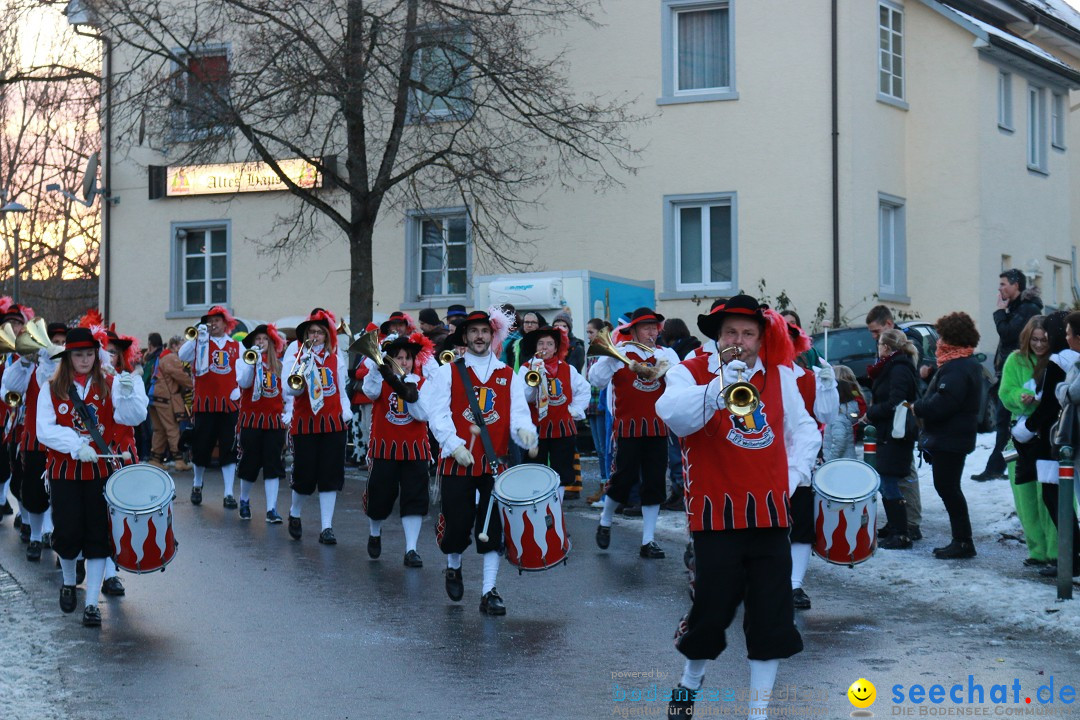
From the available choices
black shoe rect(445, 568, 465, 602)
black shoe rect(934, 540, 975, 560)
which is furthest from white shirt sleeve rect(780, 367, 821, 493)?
black shoe rect(934, 540, 975, 560)

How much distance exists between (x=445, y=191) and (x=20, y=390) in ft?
46.4

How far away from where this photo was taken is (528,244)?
24.9 m

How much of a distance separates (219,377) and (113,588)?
18.2ft

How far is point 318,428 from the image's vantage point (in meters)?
12.6

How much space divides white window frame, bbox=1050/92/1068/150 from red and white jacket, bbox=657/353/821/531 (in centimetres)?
2262

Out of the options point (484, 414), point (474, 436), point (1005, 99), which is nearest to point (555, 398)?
point (484, 414)

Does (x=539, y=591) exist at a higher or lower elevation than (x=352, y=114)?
lower

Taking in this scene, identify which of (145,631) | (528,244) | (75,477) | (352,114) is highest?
(352,114)

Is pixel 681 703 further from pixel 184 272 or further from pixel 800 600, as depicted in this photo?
pixel 184 272

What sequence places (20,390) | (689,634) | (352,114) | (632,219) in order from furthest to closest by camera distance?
(632,219)
(352,114)
(20,390)
(689,634)

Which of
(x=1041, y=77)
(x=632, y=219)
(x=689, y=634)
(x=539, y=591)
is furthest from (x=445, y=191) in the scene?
(x=689, y=634)

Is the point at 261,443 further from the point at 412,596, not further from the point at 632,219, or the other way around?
the point at 632,219

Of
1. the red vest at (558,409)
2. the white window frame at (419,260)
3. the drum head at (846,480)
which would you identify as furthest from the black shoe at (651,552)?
the white window frame at (419,260)

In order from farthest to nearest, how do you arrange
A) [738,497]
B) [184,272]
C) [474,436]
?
1. [184,272]
2. [474,436]
3. [738,497]
